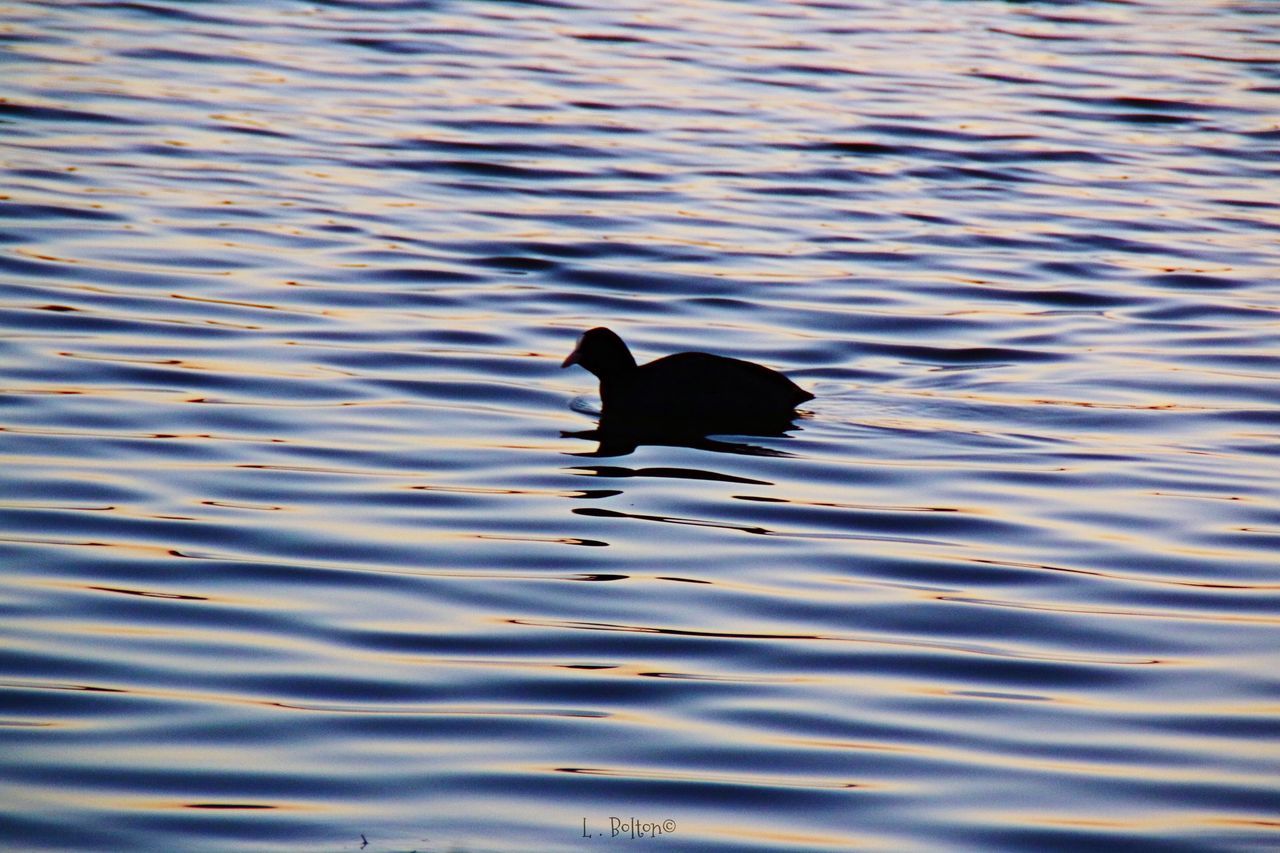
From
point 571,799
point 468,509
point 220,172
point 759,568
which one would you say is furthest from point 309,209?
point 571,799

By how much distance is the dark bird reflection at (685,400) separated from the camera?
9.83 meters

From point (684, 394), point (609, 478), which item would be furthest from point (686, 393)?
point (609, 478)

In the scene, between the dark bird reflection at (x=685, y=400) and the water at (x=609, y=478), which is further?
the dark bird reflection at (x=685, y=400)

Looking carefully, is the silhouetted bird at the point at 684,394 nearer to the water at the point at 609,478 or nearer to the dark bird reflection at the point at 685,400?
the dark bird reflection at the point at 685,400

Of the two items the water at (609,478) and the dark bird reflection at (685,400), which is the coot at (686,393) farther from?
the water at (609,478)

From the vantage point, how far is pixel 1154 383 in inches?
448

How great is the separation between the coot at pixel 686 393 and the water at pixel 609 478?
21 centimetres

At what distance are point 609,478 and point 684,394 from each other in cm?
115

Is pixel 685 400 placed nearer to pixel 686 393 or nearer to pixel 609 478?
pixel 686 393

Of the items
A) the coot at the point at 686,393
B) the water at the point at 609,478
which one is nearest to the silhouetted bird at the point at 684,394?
the coot at the point at 686,393

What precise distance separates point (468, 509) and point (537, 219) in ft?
24.7

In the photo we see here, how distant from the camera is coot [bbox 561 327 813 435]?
32.3ft

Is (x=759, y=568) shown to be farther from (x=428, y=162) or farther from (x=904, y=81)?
(x=904, y=81)

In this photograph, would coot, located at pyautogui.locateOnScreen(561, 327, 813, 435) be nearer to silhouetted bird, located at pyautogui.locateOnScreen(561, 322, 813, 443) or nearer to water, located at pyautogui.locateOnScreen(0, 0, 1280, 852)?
silhouetted bird, located at pyautogui.locateOnScreen(561, 322, 813, 443)
